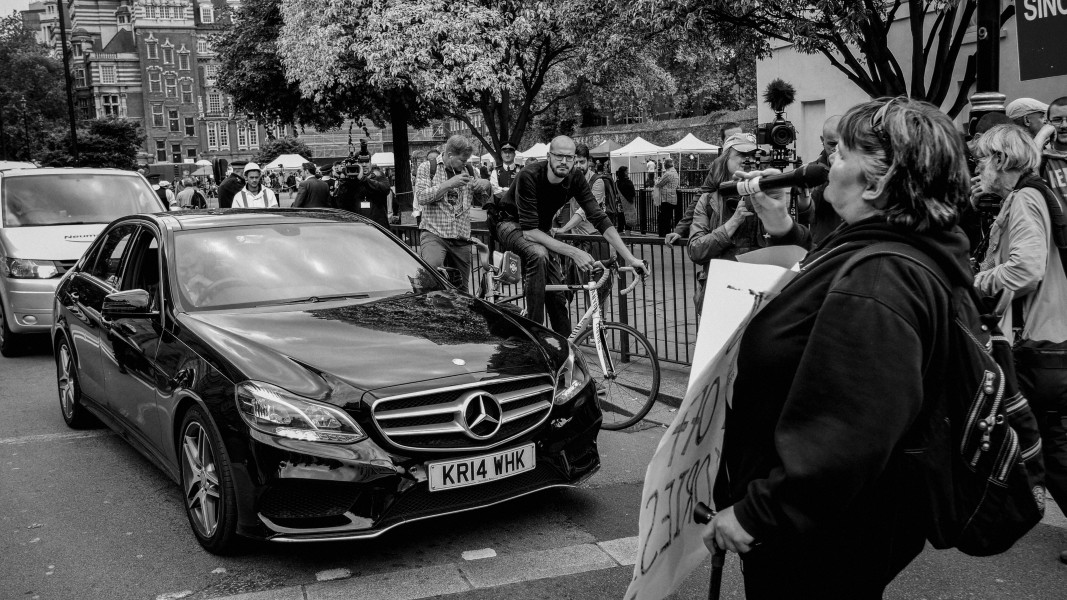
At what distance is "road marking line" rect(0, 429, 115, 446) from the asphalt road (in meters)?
1.06

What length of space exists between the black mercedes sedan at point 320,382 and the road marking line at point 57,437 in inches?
27.5

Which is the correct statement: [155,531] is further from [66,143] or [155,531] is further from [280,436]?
[66,143]

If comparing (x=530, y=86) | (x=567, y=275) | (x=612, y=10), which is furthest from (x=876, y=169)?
(x=530, y=86)

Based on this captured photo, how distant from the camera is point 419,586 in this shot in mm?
3957

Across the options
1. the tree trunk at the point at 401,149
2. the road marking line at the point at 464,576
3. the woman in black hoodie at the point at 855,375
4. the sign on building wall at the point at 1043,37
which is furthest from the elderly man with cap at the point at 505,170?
the woman in black hoodie at the point at 855,375

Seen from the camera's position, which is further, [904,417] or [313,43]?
[313,43]

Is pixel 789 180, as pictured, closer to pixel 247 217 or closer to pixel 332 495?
pixel 332 495

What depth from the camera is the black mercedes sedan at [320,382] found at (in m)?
4.02

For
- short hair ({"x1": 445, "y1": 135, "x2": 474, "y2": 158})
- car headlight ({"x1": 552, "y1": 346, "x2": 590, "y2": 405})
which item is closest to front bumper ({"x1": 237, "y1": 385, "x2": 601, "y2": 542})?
car headlight ({"x1": 552, "y1": 346, "x2": 590, "y2": 405})

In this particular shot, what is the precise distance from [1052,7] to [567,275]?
400 centimetres

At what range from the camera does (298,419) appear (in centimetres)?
403

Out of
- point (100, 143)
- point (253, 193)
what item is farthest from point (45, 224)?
point (100, 143)

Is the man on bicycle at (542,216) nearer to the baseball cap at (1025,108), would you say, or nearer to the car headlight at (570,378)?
the car headlight at (570,378)

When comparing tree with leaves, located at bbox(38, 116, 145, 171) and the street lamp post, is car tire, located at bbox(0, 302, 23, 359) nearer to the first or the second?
the street lamp post
